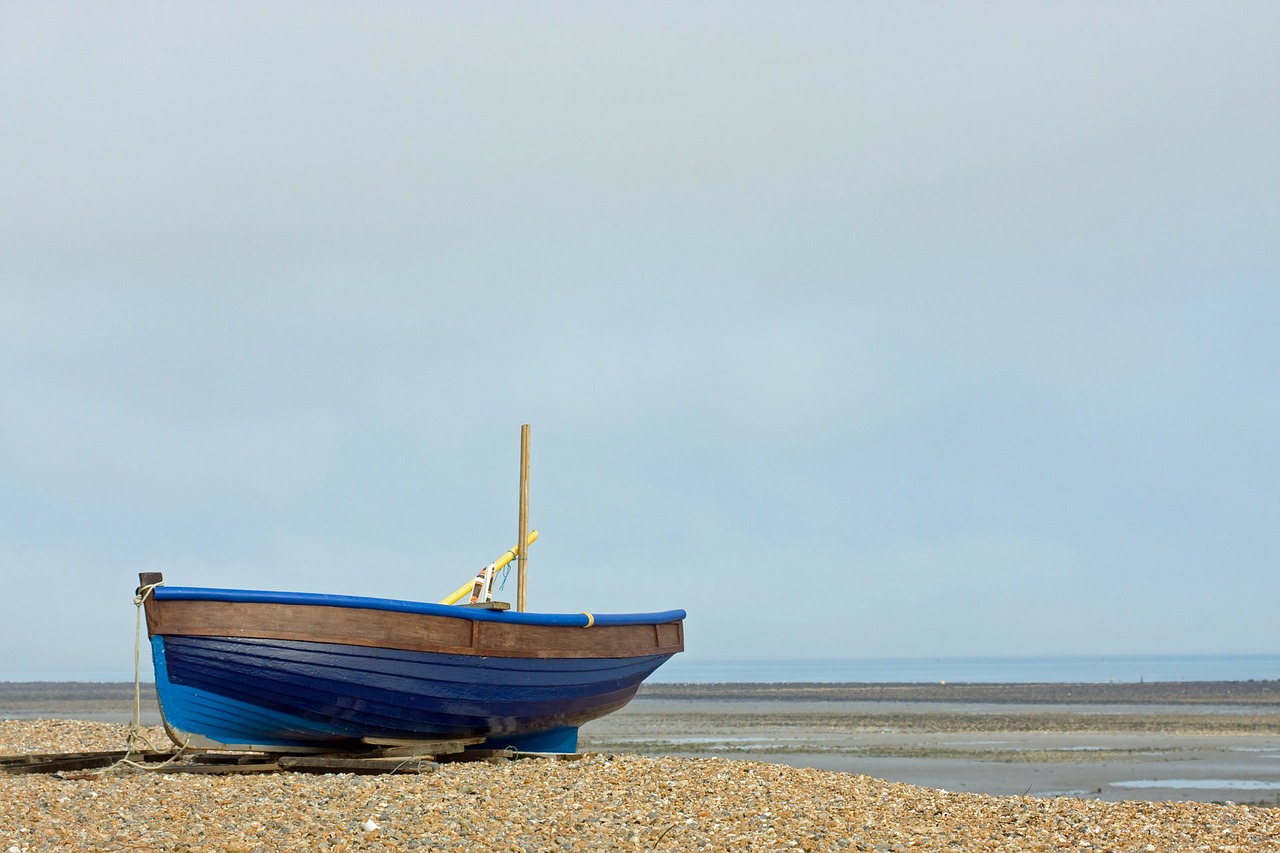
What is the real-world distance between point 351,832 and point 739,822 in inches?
129

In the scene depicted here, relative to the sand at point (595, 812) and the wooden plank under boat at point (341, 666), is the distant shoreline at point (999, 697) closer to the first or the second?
the sand at point (595, 812)

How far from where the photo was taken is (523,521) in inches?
580

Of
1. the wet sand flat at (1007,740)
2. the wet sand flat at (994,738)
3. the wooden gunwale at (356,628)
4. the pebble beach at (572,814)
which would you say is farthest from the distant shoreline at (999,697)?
the pebble beach at (572,814)

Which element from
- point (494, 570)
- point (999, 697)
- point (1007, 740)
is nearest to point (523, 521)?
point (494, 570)

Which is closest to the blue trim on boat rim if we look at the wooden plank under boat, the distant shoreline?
the wooden plank under boat

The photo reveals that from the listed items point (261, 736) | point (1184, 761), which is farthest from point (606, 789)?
point (1184, 761)

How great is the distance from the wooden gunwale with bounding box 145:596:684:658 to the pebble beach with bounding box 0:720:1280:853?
1311 millimetres

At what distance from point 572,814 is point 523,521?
5467 mm

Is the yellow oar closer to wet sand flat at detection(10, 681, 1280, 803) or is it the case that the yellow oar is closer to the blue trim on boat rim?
the blue trim on boat rim

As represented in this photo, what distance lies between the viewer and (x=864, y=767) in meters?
20.7

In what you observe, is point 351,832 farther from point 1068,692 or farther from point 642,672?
point 1068,692

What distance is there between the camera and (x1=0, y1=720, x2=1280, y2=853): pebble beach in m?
8.75

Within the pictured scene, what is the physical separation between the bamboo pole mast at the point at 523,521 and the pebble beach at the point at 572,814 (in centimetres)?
291

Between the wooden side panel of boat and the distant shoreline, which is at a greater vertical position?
the wooden side panel of boat
